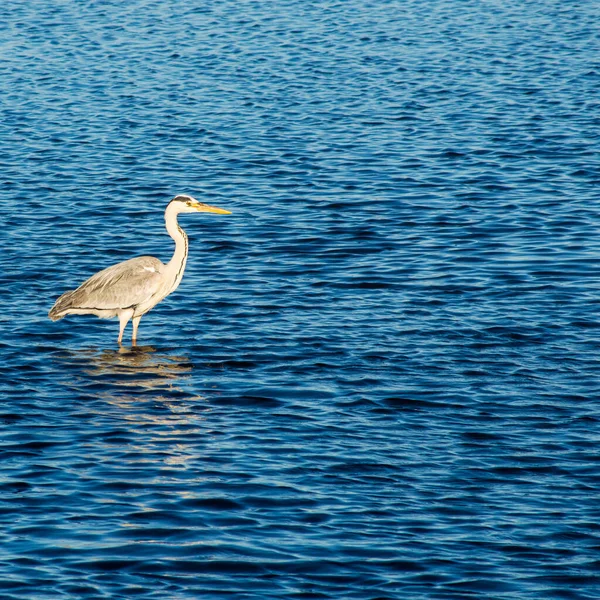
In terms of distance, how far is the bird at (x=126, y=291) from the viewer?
648 inches

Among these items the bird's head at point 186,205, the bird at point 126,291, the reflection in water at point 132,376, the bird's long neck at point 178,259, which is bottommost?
the reflection in water at point 132,376

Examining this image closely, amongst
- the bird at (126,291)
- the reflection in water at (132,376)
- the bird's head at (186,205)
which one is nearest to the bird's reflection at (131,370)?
the reflection in water at (132,376)

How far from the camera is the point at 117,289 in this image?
16.4 metres

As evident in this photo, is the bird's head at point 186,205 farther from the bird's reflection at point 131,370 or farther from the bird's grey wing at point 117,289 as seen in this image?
the bird's reflection at point 131,370

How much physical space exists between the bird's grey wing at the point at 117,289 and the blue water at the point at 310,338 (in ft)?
2.01

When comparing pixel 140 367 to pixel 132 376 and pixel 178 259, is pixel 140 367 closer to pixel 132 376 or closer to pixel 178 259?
pixel 132 376

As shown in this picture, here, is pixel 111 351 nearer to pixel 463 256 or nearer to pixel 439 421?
→ pixel 439 421

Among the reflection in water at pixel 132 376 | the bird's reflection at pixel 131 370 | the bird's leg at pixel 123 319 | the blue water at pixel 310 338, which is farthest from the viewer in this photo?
the bird's leg at pixel 123 319

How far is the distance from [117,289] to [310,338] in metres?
2.71

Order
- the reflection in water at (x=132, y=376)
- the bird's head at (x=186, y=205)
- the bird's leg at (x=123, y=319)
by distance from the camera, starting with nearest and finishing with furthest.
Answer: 1. the reflection in water at (x=132, y=376)
2. the bird's leg at (x=123, y=319)
3. the bird's head at (x=186, y=205)

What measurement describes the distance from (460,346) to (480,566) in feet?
18.5

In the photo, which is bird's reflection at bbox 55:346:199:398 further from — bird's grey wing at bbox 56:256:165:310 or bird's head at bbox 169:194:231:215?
bird's head at bbox 169:194:231:215

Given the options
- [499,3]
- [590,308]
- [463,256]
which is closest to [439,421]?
[590,308]

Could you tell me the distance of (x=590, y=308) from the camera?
17.0 metres
